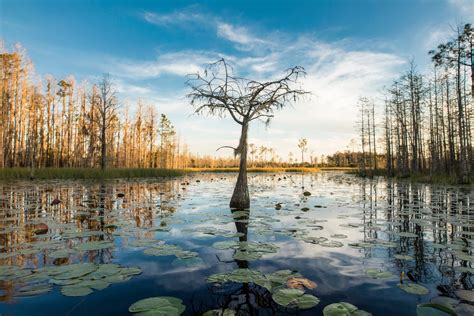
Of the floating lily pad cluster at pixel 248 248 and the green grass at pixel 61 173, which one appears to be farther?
the green grass at pixel 61 173

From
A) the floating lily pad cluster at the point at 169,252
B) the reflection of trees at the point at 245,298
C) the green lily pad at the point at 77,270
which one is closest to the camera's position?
the reflection of trees at the point at 245,298

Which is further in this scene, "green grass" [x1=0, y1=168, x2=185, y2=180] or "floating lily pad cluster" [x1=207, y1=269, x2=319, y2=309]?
"green grass" [x1=0, y1=168, x2=185, y2=180]

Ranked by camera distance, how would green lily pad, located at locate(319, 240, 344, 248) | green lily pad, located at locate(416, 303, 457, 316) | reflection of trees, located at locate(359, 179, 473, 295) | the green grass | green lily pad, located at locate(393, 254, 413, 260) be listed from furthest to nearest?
1. the green grass
2. green lily pad, located at locate(319, 240, 344, 248)
3. green lily pad, located at locate(393, 254, 413, 260)
4. reflection of trees, located at locate(359, 179, 473, 295)
5. green lily pad, located at locate(416, 303, 457, 316)

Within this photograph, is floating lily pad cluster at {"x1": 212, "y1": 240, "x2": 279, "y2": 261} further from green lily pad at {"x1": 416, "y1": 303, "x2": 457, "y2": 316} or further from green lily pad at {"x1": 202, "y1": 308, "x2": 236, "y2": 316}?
green lily pad at {"x1": 416, "y1": 303, "x2": 457, "y2": 316}

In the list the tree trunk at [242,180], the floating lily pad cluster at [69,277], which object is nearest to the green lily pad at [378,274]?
the floating lily pad cluster at [69,277]

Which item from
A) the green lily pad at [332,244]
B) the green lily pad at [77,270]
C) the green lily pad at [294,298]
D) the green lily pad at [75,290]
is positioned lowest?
the green lily pad at [332,244]

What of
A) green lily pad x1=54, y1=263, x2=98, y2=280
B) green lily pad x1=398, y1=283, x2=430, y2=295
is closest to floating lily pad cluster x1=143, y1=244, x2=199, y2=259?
green lily pad x1=54, y1=263, x2=98, y2=280

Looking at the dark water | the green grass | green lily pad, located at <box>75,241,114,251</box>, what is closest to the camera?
the dark water

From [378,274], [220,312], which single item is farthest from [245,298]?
[378,274]

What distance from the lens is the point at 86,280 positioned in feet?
8.98

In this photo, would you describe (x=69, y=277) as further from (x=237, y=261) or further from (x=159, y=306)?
(x=237, y=261)

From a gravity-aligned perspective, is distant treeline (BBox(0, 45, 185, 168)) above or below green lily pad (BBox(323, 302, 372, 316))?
above

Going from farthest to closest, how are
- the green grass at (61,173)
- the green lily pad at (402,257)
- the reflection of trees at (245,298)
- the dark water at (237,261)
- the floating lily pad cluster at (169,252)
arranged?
the green grass at (61,173) → the floating lily pad cluster at (169,252) → the green lily pad at (402,257) → the dark water at (237,261) → the reflection of trees at (245,298)

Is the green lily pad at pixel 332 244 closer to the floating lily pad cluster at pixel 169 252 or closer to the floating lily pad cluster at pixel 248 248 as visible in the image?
the floating lily pad cluster at pixel 248 248
